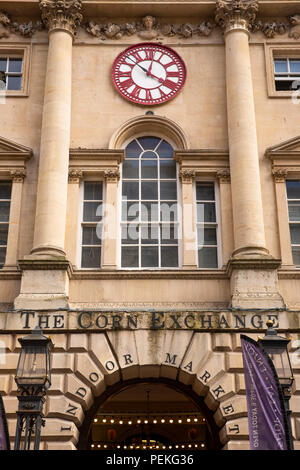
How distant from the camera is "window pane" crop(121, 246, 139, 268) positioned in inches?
718

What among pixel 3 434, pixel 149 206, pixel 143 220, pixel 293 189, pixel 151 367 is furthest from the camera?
pixel 293 189

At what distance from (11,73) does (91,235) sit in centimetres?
592

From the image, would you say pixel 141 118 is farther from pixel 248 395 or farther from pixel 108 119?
pixel 248 395

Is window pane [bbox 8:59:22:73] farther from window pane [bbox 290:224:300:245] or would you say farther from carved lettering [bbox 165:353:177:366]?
carved lettering [bbox 165:353:177:366]

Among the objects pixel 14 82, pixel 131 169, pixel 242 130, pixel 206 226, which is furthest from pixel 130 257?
pixel 14 82

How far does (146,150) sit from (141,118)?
91 cm

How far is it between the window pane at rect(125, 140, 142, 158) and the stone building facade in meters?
0.04

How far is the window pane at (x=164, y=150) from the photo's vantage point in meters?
19.8

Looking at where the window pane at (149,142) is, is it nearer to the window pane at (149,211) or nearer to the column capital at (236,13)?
the window pane at (149,211)

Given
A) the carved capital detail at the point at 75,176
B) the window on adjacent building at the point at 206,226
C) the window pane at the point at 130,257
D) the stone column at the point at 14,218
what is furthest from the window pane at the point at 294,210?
the stone column at the point at 14,218

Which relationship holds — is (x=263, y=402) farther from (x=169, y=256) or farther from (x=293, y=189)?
(x=293, y=189)

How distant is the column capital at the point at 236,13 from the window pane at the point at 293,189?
16.0 ft

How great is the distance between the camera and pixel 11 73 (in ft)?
68.3

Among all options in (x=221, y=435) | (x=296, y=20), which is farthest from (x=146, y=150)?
(x=221, y=435)
